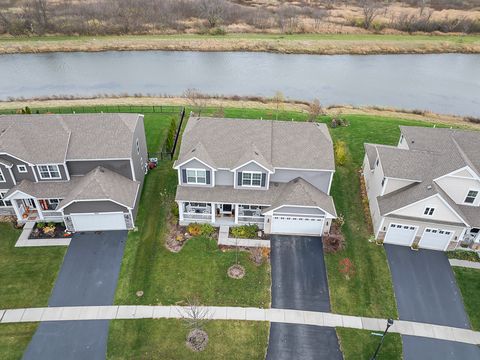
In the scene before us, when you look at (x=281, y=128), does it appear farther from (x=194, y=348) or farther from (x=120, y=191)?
(x=194, y=348)

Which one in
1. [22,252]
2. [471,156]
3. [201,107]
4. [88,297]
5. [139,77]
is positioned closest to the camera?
[88,297]

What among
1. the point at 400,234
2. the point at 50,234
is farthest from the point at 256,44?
the point at 50,234

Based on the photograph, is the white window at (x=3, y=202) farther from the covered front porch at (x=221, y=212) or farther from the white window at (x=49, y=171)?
the covered front porch at (x=221, y=212)

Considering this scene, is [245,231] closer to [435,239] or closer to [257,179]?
[257,179]

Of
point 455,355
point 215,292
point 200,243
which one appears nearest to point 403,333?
point 455,355

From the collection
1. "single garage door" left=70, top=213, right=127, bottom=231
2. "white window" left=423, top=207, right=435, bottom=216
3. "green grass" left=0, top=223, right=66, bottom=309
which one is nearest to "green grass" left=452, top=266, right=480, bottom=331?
"white window" left=423, top=207, right=435, bottom=216
